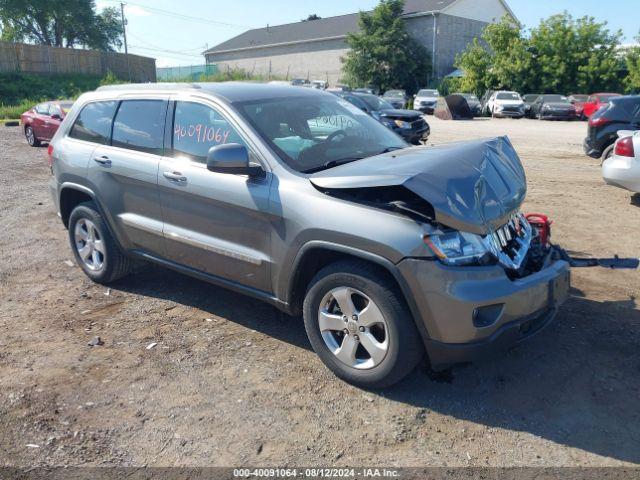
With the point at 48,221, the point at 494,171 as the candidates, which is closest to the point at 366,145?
the point at 494,171

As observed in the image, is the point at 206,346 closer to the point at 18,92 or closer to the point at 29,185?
the point at 29,185

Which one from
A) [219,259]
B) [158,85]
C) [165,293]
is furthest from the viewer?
[165,293]

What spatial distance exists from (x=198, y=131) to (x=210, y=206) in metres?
0.61

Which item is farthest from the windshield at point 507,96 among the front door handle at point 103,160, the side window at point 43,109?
the front door handle at point 103,160

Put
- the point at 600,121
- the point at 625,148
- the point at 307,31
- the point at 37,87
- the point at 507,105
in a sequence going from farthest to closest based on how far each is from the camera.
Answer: the point at 307,31
the point at 37,87
the point at 507,105
the point at 600,121
the point at 625,148

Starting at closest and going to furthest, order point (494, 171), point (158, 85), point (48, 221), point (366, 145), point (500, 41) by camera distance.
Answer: point (494, 171), point (366, 145), point (158, 85), point (48, 221), point (500, 41)

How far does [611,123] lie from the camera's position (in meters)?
10.5

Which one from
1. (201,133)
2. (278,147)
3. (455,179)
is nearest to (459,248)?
(455,179)

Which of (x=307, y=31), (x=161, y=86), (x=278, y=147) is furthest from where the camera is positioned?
(x=307, y=31)

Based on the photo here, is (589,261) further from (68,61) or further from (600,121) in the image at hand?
(68,61)

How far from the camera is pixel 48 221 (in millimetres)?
7824

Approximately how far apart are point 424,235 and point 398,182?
1.05 ft

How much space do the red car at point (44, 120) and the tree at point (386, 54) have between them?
34638 mm

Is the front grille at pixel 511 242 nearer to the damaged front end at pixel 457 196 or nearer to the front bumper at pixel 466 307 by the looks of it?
the damaged front end at pixel 457 196
